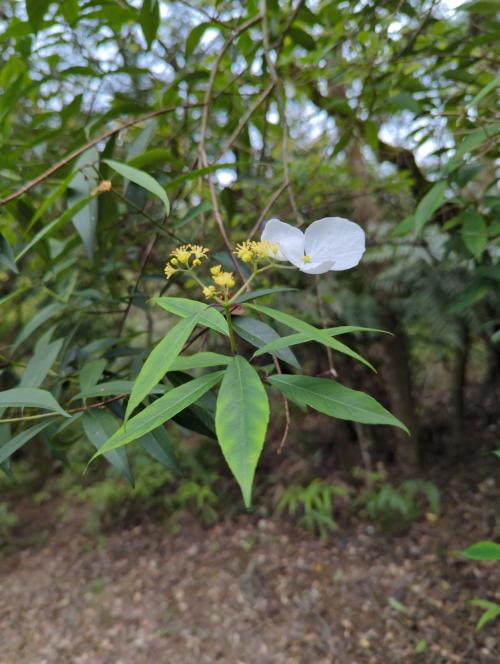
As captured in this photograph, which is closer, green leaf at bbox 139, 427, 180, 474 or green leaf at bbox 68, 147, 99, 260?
green leaf at bbox 139, 427, 180, 474

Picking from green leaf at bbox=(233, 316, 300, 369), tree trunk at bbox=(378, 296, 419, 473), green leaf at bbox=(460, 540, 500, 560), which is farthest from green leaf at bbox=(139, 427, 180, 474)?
tree trunk at bbox=(378, 296, 419, 473)

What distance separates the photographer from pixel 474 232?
42.2 inches

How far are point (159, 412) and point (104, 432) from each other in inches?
10.6

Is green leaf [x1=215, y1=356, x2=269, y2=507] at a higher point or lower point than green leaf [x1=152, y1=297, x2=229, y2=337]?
lower

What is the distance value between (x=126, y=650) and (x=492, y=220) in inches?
87.8

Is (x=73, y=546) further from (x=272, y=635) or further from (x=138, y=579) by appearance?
(x=272, y=635)

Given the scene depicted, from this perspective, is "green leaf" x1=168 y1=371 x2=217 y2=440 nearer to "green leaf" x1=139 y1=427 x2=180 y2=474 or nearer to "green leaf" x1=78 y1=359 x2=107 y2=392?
"green leaf" x1=139 y1=427 x2=180 y2=474

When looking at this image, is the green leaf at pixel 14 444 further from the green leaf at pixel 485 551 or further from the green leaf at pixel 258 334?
the green leaf at pixel 485 551

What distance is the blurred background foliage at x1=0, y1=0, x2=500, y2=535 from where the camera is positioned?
976mm

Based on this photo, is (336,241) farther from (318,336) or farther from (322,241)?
(318,336)

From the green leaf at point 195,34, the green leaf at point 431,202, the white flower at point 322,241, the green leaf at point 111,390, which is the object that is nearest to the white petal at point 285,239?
the white flower at point 322,241

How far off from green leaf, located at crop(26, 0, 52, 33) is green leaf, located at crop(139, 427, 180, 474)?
83 centimetres

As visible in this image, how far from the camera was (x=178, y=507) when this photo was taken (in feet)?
9.95

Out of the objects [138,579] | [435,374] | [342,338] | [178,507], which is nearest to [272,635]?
[138,579]
